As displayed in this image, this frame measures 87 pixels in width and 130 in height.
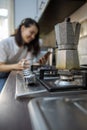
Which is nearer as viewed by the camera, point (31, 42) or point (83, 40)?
point (83, 40)

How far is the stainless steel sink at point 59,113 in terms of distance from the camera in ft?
1.02

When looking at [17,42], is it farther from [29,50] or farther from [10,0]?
[10,0]

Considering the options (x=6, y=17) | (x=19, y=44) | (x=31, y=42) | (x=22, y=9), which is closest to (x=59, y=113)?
(x=19, y=44)

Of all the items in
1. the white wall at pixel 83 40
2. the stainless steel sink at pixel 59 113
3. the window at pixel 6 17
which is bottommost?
the stainless steel sink at pixel 59 113

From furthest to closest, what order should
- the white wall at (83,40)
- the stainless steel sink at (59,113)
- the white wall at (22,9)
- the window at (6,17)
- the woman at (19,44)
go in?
the window at (6,17) → the white wall at (22,9) → the woman at (19,44) → the white wall at (83,40) → the stainless steel sink at (59,113)

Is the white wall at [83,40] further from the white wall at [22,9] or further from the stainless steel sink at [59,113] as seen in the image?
the white wall at [22,9]

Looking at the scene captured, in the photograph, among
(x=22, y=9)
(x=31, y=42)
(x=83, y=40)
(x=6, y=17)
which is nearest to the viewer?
(x=83, y=40)

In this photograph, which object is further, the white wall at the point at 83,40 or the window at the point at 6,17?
the window at the point at 6,17

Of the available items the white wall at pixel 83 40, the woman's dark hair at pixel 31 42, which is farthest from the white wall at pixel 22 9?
the white wall at pixel 83 40

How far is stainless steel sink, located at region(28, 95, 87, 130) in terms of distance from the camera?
0.31 m

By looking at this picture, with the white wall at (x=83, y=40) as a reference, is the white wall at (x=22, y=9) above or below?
above

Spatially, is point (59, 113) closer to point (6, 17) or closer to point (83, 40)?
point (83, 40)

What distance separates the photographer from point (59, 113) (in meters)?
0.38

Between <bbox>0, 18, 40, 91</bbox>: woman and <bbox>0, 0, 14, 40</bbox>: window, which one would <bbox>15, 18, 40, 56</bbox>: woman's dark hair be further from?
<bbox>0, 0, 14, 40</bbox>: window
